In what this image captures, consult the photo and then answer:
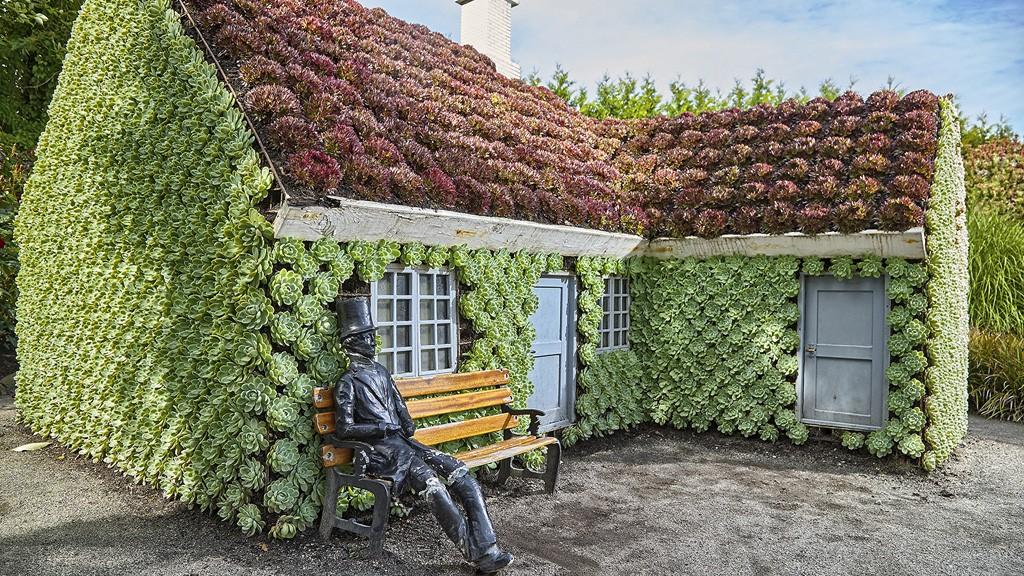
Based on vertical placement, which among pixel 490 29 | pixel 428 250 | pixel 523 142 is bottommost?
pixel 428 250

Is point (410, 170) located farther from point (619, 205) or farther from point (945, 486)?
point (945, 486)

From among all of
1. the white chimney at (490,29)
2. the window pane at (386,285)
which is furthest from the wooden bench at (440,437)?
the white chimney at (490,29)

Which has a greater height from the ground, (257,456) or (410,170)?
(410,170)

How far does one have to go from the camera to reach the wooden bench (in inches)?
209

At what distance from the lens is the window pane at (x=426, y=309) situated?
269 inches

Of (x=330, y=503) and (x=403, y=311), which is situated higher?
(x=403, y=311)

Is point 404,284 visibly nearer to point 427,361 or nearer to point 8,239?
point 427,361

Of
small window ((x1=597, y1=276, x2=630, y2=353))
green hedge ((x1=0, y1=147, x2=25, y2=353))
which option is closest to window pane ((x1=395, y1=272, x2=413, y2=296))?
small window ((x1=597, y1=276, x2=630, y2=353))

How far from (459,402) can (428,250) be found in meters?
1.38

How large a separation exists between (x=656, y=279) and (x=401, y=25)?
4629mm

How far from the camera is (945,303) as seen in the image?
28.1 ft

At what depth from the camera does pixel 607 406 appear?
941 cm

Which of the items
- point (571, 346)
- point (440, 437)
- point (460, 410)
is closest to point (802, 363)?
point (571, 346)

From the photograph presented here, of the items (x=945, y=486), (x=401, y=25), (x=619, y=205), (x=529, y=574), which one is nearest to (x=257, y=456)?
(x=529, y=574)
